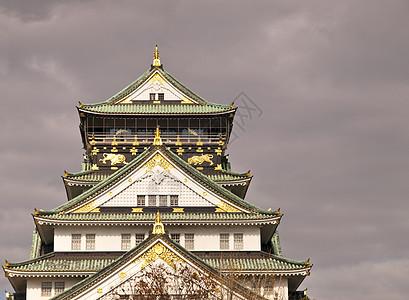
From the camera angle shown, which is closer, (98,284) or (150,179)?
(98,284)

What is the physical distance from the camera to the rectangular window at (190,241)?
203 ft

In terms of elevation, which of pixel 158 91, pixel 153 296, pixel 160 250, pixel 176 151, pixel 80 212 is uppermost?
pixel 158 91

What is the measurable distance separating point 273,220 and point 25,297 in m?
19.3

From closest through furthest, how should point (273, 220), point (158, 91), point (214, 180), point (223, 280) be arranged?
point (223, 280) < point (273, 220) < point (214, 180) < point (158, 91)

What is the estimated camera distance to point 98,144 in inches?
2768

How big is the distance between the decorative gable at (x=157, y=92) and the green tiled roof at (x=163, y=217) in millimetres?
15481

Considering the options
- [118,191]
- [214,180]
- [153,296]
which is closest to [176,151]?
[214,180]

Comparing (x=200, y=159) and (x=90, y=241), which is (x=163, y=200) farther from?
(x=200, y=159)

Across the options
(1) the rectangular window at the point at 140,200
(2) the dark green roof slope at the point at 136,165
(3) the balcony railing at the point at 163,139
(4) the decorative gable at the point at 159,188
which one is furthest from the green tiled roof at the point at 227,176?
(1) the rectangular window at the point at 140,200

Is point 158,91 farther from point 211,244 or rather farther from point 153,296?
point 153,296

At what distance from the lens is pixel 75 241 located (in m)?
61.5

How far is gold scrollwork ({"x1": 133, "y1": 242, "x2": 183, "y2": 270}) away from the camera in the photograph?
5269 centimetres

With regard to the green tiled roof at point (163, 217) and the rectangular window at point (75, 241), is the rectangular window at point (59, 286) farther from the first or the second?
the green tiled roof at point (163, 217)

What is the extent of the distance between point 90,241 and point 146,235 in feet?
13.7
